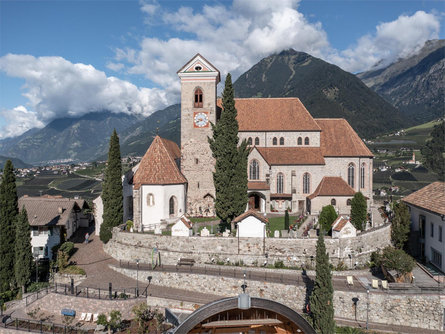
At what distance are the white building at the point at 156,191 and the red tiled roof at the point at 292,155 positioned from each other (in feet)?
44.2

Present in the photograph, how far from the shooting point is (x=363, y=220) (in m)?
34.0

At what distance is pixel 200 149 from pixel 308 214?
15763 mm

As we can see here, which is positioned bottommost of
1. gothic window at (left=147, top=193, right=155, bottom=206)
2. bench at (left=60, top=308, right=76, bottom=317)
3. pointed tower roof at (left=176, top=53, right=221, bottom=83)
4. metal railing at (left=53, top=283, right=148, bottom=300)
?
bench at (left=60, top=308, right=76, bottom=317)

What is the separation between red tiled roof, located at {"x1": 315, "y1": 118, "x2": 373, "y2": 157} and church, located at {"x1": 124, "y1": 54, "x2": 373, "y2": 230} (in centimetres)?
13

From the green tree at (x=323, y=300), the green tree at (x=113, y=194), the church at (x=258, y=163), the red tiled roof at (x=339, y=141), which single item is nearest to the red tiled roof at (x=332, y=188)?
the church at (x=258, y=163)

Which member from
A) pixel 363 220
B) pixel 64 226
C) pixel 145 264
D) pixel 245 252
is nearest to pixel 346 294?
pixel 245 252

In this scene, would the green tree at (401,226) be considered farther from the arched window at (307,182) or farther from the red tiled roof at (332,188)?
the arched window at (307,182)

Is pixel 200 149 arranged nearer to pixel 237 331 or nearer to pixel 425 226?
pixel 425 226

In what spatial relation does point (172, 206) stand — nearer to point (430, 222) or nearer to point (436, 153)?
point (430, 222)

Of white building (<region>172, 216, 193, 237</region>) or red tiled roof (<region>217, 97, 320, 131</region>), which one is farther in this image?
Answer: red tiled roof (<region>217, 97, 320, 131</region>)

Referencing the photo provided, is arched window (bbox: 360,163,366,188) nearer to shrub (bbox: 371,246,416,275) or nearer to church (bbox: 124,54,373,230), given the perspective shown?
church (bbox: 124,54,373,230)

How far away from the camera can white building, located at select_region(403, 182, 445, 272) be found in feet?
90.9

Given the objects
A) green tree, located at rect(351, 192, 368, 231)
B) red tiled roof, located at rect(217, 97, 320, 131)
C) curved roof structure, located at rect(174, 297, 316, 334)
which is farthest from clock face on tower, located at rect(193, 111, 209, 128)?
curved roof structure, located at rect(174, 297, 316, 334)

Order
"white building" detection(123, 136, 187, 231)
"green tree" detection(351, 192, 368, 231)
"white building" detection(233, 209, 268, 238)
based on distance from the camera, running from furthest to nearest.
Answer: "white building" detection(123, 136, 187, 231)
"green tree" detection(351, 192, 368, 231)
"white building" detection(233, 209, 268, 238)
